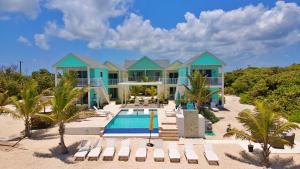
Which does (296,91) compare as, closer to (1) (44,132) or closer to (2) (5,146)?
(1) (44,132)

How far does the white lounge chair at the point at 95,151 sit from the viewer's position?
457 inches

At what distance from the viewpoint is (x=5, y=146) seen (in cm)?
1375

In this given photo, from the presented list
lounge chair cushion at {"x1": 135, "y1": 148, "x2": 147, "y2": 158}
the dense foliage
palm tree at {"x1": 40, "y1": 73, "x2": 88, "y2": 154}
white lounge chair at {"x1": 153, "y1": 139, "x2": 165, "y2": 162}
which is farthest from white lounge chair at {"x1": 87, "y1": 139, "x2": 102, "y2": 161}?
the dense foliage

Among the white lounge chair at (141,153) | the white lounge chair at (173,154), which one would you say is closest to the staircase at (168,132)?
the white lounge chair at (141,153)

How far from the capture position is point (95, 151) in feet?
40.1

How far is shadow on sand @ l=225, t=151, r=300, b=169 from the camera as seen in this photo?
1086 cm

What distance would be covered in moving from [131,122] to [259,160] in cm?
1187

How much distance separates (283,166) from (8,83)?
112 feet

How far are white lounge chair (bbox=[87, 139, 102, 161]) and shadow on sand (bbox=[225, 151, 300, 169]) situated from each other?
690 cm

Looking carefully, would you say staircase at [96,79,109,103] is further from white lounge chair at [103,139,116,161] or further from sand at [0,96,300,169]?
white lounge chair at [103,139,116,161]

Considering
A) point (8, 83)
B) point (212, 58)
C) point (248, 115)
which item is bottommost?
point (248, 115)

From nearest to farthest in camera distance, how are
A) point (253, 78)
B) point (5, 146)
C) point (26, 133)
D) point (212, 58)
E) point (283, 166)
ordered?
point (283, 166)
point (5, 146)
point (26, 133)
point (212, 58)
point (253, 78)

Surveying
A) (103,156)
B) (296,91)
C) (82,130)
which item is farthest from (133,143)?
(296,91)

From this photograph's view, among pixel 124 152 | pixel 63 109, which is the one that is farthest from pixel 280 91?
pixel 63 109
